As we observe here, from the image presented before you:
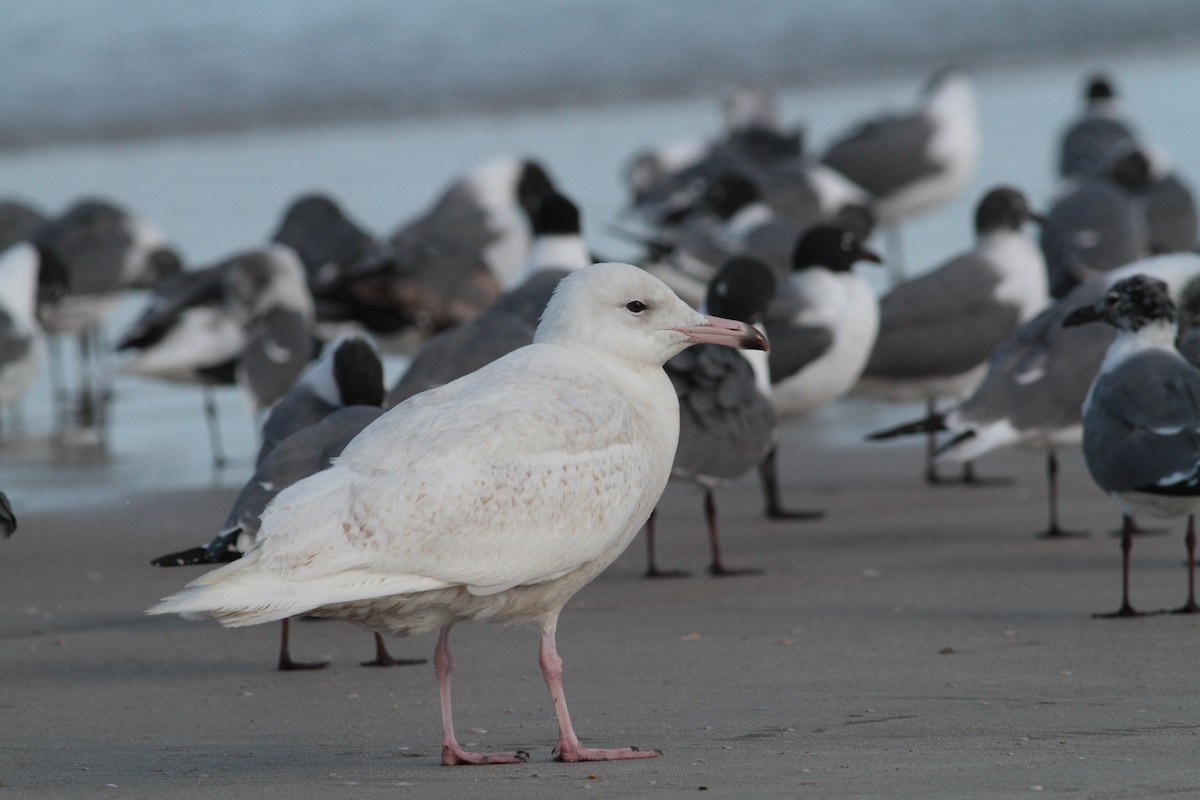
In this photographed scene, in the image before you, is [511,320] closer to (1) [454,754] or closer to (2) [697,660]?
(2) [697,660]

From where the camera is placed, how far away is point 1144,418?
6281 mm

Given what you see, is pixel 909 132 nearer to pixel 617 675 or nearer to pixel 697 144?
pixel 697 144

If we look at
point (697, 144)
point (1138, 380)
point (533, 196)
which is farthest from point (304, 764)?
point (697, 144)

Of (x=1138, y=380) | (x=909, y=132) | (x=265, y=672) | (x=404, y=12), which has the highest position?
(x=404, y=12)

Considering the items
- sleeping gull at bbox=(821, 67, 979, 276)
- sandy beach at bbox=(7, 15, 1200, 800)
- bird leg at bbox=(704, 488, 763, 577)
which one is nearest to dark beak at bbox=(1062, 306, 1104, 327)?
sandy beach at bbox=(7, 15, 1200, 800)

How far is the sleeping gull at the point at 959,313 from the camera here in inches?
377

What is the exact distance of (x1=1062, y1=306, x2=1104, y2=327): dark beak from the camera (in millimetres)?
6982

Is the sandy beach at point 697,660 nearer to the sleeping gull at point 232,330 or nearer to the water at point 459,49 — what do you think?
the sleeping gull at point 232,330

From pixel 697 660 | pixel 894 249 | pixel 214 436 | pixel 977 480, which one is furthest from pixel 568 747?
pixel 894 249

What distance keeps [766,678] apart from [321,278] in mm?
7470

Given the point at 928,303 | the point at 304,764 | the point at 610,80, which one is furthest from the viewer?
the point at 610,80

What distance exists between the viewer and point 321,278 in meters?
12.4

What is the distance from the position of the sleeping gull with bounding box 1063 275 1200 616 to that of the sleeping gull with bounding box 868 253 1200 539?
0.95 m

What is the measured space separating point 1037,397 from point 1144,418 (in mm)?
1529
